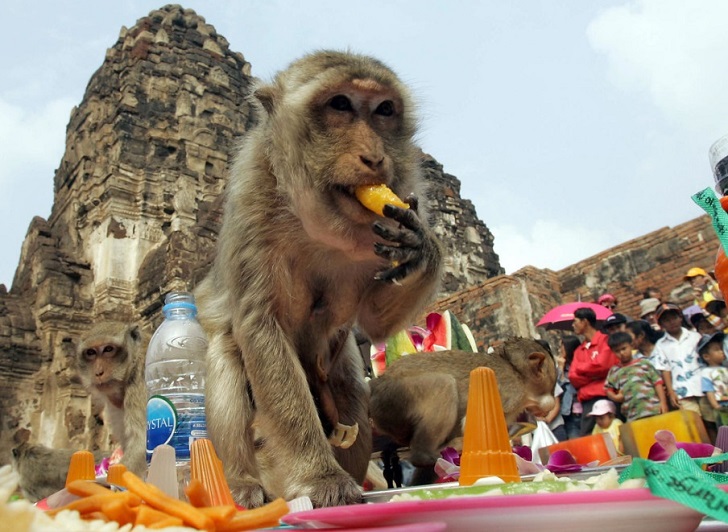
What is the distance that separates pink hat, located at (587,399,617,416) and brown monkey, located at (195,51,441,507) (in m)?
3.26

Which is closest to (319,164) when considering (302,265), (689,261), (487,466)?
(302,265)

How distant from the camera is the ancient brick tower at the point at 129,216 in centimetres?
1156

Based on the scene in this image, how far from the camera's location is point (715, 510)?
734mm

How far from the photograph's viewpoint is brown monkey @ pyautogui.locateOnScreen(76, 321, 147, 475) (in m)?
3.95

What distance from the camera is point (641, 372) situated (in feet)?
16.6

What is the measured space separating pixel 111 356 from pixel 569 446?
9.54 ft

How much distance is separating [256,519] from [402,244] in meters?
1.08

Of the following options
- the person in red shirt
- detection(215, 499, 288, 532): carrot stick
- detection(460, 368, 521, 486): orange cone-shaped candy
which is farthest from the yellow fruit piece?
the person in red shirt

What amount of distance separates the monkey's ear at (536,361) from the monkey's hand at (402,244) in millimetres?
2257

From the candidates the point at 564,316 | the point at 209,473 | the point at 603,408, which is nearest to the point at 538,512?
the point at 209,473

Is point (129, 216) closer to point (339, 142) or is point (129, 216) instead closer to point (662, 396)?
point (662, 396)

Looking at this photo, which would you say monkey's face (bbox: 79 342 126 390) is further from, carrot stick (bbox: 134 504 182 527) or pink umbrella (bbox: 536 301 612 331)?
pink umbrella (bbox: 536 301 612 331)

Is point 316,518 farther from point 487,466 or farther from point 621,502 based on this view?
point 487,466

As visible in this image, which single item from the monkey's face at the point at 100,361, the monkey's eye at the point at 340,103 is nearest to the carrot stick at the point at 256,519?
the monkey's eye at the point at 340,103
